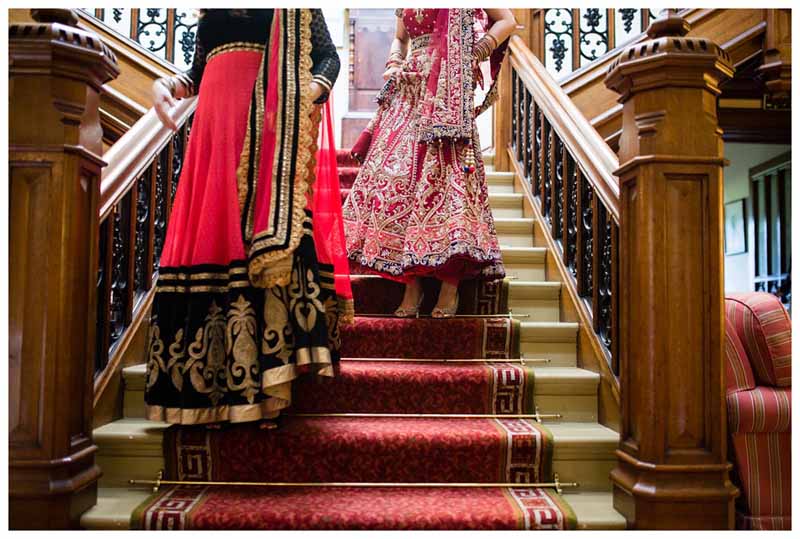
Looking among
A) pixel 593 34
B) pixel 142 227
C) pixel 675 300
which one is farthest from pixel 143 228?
pixel 593 34

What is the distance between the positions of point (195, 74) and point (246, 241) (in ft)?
1.87

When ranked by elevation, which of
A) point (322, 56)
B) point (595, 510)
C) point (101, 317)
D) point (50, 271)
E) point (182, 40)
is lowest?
point (595, 510)

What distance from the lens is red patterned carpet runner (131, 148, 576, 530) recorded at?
1641mm

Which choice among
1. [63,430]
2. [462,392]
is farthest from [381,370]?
[63,430]

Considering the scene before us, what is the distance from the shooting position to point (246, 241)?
6.04 feet

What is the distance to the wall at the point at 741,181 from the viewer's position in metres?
6.71

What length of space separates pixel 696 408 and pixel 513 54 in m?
2.67

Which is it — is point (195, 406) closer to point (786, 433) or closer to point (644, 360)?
point (644, 360)

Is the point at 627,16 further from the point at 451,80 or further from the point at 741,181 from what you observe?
the point at 741,181

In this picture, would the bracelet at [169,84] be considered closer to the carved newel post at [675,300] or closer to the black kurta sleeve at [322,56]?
the black kurta sleeve at [322,56]

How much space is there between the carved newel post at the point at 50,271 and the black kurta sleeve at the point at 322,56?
55 cm

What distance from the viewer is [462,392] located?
6.95 ft

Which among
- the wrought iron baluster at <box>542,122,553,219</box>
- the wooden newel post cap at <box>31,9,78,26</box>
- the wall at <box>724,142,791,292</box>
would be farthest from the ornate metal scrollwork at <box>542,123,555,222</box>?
the wall at <box>724,142,791,292</box>
